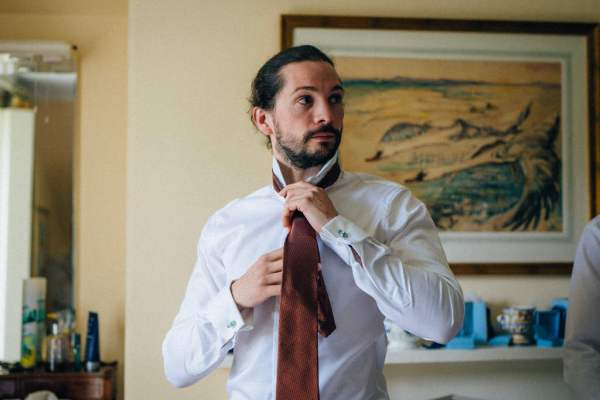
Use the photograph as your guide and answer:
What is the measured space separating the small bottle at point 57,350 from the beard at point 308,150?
201cm

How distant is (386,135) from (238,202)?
1.36 meters

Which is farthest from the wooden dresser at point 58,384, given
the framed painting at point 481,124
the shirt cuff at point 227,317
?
the shirt cuff at point 227,317

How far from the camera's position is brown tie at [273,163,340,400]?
4.79ft

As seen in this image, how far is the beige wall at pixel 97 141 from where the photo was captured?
3.51 m

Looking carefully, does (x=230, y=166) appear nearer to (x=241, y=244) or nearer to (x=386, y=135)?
(x=386, y=135)

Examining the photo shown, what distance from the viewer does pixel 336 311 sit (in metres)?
1.56

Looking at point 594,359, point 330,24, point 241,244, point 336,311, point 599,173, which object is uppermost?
point 330,24

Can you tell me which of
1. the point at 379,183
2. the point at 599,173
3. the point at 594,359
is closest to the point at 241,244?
the point at 379,183

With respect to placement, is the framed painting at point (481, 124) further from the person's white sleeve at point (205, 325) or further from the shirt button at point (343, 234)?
the shirt button at point (343, 234)

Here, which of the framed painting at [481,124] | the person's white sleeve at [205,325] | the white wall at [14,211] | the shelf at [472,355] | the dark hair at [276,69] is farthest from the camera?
the white wall at [14,211]

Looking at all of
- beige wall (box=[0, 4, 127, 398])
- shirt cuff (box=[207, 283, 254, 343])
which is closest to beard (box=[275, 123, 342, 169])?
shirt cuff (box=[207, 283, 254, 343])

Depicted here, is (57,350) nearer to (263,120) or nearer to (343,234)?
(263,120)

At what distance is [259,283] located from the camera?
4.96ft

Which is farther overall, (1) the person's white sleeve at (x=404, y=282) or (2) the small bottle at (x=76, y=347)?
(2) the small bottle at (x=76, y=347)
